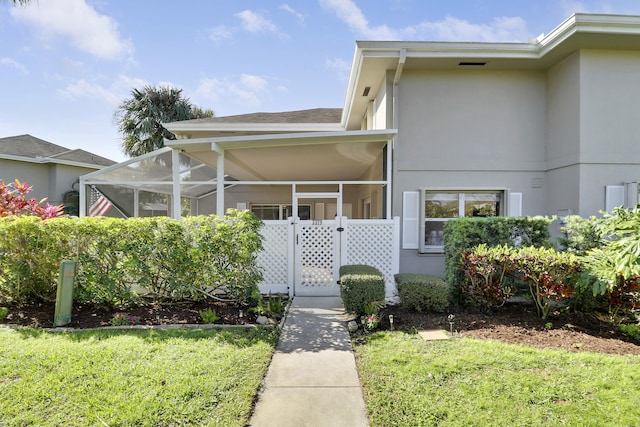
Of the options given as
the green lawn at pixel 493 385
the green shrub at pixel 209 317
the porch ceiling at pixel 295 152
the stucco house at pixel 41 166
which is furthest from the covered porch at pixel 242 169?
the stucco house at pixel 41 166

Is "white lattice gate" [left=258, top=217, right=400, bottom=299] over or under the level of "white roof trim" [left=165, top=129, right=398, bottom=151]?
under

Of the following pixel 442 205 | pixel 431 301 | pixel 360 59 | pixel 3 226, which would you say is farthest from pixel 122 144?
pixel 431 301

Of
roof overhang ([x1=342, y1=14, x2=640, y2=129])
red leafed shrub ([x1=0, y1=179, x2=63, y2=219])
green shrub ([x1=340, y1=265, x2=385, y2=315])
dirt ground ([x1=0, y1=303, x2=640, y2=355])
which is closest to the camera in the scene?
dirt ground ([x1=0, y1=303, x2=640, y2=355])

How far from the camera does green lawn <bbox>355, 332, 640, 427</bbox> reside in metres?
2.72

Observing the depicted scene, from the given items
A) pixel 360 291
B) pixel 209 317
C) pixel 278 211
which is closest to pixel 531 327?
pixel 360 291

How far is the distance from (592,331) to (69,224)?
8890mm

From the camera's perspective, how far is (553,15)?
338 inches

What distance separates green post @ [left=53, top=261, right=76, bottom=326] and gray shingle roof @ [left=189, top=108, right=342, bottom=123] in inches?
314

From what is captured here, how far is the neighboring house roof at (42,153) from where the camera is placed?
14320mm

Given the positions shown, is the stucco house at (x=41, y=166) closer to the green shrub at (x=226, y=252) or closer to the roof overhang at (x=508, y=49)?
the green shrub at (x=226, y=252)

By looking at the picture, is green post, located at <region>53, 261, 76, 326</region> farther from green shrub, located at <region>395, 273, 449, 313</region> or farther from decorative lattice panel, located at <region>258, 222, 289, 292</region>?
green shrub, located at <region>395, 273, 449, 313</region>

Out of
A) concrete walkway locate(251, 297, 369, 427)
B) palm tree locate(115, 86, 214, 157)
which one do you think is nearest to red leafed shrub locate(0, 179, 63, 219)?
concrete walkway locate(251, 297, 369, 427)

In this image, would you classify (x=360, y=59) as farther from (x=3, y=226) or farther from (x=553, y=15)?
(x=3, y=226)

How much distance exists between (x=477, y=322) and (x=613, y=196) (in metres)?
5.18
